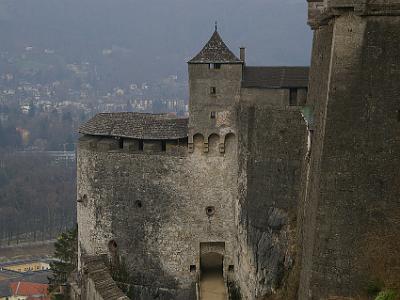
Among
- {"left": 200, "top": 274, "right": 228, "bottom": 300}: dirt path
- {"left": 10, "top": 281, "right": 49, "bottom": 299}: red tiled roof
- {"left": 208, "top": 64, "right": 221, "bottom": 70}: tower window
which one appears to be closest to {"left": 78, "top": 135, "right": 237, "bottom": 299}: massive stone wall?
{"left": 200, "top": 274, "right": 228, "bottom": 300}: dirt path

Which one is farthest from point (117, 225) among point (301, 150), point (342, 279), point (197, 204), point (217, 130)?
point (342, 279)

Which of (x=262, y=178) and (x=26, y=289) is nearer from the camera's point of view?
(x=262, y=178)

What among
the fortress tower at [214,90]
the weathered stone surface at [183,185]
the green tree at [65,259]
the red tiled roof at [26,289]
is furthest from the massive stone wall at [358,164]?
the red tiled roof at [26,289]

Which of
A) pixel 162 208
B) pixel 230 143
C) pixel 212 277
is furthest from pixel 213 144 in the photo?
pixel 212 277

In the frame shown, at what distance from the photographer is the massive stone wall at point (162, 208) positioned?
2867cm

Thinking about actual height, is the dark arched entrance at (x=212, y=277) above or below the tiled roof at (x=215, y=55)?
below

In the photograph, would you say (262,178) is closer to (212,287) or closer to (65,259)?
(212,287)

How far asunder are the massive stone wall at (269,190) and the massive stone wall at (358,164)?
4346mm

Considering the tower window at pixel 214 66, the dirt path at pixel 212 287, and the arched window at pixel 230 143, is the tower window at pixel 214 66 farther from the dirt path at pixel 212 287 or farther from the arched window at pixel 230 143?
the dirt path at pixel 212 287

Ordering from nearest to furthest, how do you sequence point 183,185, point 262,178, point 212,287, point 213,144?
point 262,178 < point 213,144 < point 183,185 < point 212,287

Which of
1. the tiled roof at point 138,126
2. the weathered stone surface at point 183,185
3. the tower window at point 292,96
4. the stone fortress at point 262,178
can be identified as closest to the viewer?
the stone fortress at point 262,178

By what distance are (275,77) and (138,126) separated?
6964 millimetres

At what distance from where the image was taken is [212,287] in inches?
1153

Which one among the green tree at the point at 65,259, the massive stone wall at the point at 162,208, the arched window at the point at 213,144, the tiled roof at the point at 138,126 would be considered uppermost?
the tiled roof at the point at 138,126
